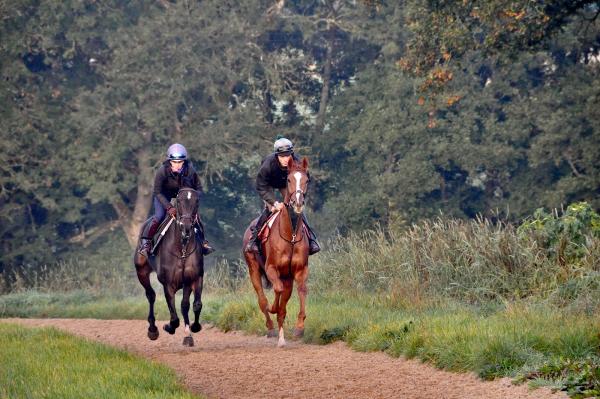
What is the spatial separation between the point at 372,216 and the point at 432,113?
17.3 ft

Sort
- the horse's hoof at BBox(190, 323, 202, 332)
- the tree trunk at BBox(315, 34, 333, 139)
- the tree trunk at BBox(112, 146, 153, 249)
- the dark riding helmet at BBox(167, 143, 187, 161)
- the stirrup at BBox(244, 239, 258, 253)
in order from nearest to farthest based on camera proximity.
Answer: the dark riding helmet at BBox(167, 143, 187, 161)
the horse's hoof at BBox(190, 323, 202, 332)
the stirrup at BBox(244, 239, 258, 253)
the tree trunk at BBox(112, 146, 153, 249)
the tree trunk at BBox(315, 34, 333, 139)

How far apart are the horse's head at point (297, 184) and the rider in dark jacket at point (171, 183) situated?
1924 millimetres

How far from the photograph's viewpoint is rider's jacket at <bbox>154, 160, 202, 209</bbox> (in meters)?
16.9

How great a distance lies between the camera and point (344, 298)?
20422 millimetres

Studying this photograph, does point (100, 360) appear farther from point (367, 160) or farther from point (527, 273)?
point (367, 160)

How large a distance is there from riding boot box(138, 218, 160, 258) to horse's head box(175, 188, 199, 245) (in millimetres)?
1189

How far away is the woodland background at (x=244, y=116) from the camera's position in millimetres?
40875

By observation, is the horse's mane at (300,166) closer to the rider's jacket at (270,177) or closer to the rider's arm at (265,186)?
the rider's jacket at (270,177)

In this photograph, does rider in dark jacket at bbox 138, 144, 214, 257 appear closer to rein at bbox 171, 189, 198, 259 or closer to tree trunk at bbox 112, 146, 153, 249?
rein at bbox 171, 189, 198, 259

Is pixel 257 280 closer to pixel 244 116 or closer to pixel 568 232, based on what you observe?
pixel 568 232

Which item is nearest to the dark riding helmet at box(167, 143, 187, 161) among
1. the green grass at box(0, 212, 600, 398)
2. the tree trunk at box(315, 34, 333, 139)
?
the green grass at box(0, 212, 600, 398)

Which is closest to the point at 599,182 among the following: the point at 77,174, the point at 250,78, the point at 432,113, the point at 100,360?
the point at 432,113

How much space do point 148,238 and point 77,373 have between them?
5820 mm

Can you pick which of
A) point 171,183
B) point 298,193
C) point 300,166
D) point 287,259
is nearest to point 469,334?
point 298,193
